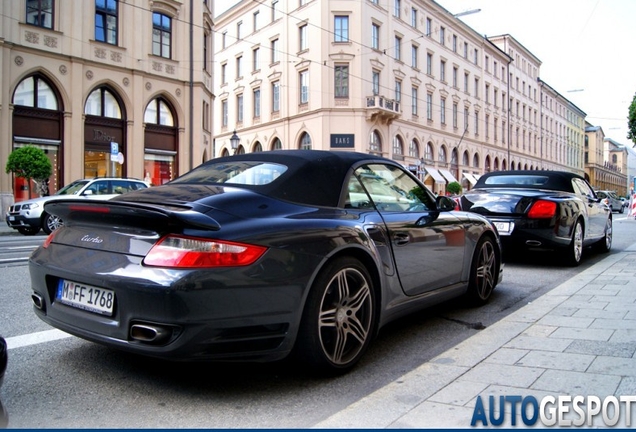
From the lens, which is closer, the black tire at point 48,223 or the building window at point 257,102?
the black tire at point 48,223

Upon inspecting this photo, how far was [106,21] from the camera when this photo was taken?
24.0m

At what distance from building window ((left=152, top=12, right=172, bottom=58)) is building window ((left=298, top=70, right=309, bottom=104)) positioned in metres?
14.3

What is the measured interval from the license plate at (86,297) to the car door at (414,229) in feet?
5.87

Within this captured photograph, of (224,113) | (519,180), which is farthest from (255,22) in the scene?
(519,180)

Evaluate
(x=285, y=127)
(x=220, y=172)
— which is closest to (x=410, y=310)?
(x=220, y=172)

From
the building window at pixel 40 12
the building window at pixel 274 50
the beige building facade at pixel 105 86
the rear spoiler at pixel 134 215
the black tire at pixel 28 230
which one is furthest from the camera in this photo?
the building window at pixel 274 50

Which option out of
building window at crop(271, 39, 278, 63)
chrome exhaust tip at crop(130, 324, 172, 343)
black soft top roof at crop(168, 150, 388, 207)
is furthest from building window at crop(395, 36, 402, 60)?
chrome exhaust tip at crop(130, 324, 172, 343)

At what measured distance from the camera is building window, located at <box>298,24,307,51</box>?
39344mm

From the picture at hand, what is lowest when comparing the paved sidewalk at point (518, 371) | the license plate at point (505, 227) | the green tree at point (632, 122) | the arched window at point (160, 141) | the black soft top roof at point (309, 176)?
the paved sidewalk at point (518, 371)

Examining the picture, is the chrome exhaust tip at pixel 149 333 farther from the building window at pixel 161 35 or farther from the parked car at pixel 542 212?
the building window at pixel 161 35

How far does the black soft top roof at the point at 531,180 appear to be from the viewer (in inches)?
334

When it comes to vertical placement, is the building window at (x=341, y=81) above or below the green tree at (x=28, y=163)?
above

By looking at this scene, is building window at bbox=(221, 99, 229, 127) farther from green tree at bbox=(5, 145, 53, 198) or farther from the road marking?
the road marking

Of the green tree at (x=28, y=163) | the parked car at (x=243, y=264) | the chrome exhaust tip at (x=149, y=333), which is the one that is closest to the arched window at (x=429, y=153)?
the green tree at (x=28, y=163)
